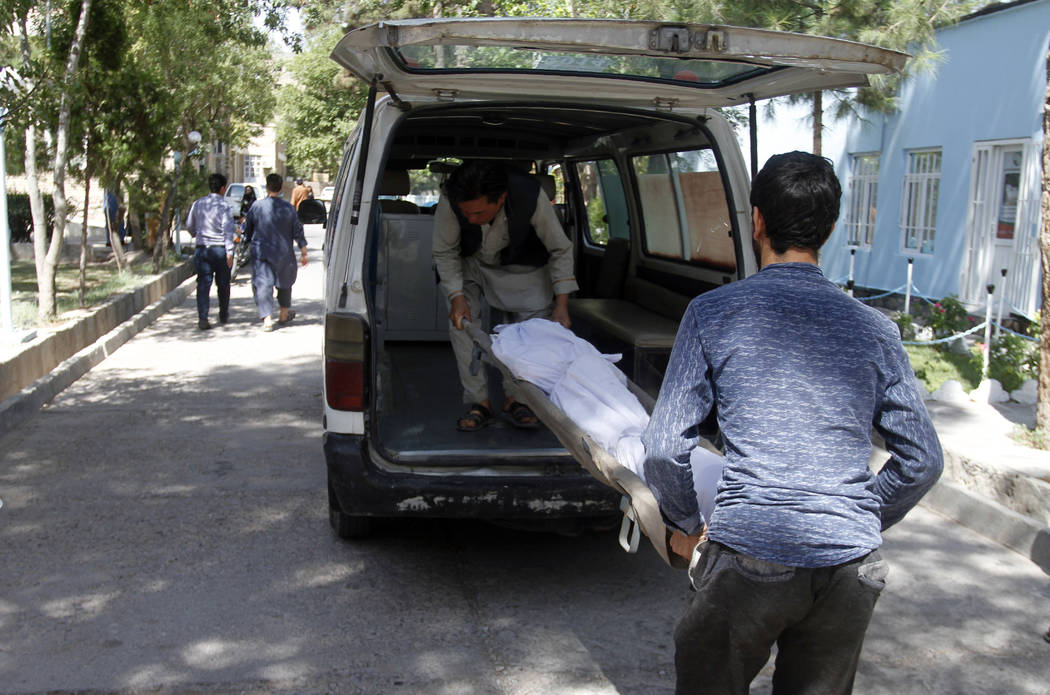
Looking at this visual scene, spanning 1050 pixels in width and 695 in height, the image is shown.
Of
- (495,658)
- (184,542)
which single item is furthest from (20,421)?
(495,658)

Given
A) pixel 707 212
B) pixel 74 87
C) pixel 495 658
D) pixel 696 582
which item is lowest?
pixel 495 658

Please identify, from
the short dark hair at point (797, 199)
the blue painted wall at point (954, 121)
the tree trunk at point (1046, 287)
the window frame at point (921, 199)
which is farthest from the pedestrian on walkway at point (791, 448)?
the window frame at point (921, 199)

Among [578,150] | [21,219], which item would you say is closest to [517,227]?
[578,150]

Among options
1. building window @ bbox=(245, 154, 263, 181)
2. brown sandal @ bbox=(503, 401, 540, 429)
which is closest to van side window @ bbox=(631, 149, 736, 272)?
brown sandal @ bbox=(503, 401, 540, 429)

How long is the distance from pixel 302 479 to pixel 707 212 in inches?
114

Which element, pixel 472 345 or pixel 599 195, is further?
pixel 599 195

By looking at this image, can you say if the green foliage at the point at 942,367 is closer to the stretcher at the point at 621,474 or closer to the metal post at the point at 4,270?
the stretcher at the point at 621,474

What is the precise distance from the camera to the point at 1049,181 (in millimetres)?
6598

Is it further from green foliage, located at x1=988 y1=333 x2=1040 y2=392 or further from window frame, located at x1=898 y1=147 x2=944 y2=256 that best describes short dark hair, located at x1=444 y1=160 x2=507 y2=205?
window frame, located at x1=898 y1=147 x2=944 y2=256

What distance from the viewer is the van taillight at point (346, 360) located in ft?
14.3

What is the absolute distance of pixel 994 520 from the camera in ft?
18.5

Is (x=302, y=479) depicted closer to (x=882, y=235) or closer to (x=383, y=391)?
(x=383, y=391)

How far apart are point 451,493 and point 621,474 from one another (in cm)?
159

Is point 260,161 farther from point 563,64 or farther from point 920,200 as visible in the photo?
point 563,64
